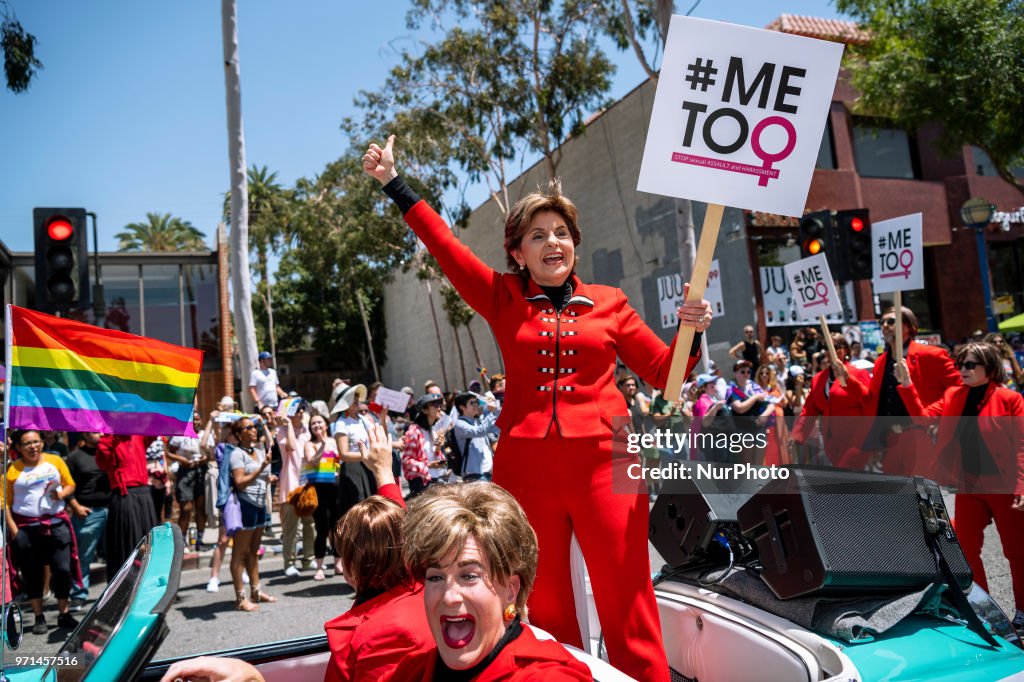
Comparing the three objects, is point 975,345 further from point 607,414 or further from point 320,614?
point 320,614

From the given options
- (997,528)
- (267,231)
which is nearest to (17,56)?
(997,528)

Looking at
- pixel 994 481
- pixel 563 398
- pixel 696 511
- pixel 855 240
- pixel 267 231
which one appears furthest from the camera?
pixel 267 231

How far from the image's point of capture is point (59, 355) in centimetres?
358

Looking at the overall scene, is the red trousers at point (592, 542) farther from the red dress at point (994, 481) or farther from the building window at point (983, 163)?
the building window at point (983, 163)

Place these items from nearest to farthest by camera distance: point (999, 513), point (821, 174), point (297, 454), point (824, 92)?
point (824, 92) → point (999, 513) → point (297, 454) → point (821, 174)

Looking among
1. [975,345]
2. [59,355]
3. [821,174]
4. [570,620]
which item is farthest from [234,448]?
[821,174]

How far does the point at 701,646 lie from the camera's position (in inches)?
107

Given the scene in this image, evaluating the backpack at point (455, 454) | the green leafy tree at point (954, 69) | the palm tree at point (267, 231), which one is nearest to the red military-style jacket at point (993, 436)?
the backpack at point (455, 454)

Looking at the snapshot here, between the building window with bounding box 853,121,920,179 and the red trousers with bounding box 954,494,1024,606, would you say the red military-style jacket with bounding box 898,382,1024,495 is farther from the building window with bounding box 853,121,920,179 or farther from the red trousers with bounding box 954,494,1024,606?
the building window with bounding box 853,121,920,179

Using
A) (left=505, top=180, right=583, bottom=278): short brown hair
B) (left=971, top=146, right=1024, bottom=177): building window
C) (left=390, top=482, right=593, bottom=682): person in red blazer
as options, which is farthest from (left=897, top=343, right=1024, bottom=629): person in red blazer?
(left=971, top=146, right=1024, bottom=177): building window

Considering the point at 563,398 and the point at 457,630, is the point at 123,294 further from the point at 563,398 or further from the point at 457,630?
the point at 457,630

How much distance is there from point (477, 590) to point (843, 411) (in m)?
5.73

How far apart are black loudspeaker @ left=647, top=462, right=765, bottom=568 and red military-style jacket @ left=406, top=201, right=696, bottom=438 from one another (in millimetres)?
526

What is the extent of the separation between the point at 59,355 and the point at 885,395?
18.5ft
